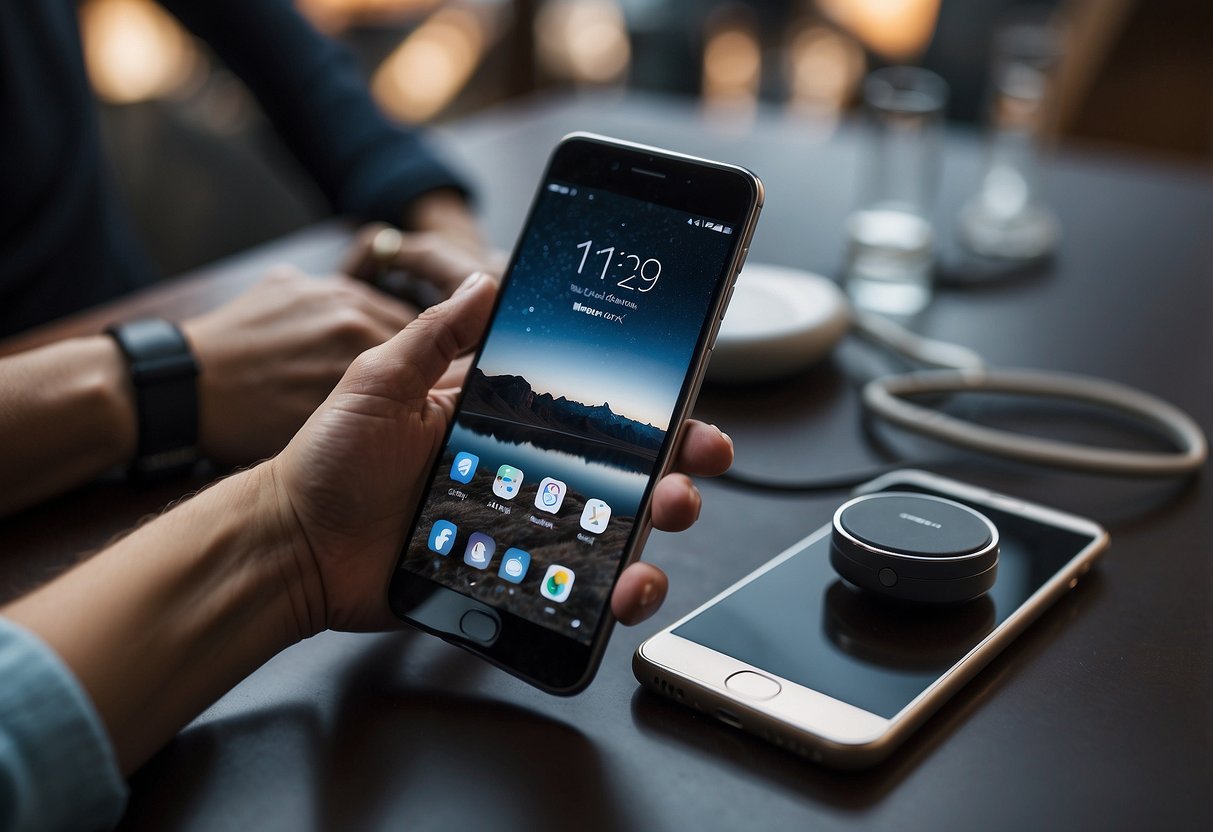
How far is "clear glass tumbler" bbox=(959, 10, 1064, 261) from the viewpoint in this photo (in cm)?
103

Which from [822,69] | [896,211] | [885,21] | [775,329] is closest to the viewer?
[775,329]

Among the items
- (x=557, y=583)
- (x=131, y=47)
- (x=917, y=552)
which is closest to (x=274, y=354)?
(x=557, y=583)

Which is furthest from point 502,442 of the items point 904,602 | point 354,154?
point 354,154

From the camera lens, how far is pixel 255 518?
1.61 feet

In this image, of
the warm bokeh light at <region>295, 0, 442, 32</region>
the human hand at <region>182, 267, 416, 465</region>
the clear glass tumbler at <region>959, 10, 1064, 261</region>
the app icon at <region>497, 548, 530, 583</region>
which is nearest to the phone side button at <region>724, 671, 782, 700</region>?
the app icon at <region>497, 548, 530, 583</region>

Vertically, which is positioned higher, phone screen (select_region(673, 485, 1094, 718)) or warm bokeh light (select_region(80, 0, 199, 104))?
phone screen (select_region(673, 485, 1094, 718))

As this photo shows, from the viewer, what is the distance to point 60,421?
62cm

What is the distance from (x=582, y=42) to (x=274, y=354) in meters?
2.74

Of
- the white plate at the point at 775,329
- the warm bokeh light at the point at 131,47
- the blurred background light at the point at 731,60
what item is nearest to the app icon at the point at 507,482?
the white plate at the point at 775,329

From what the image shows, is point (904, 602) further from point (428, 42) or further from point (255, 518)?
point (428, 42)

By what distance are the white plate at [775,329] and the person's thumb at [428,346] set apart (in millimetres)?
221

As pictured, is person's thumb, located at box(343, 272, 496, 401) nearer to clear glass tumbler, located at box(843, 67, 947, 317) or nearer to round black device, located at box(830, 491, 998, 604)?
round black device, located at box(830, 491, 998, 604)

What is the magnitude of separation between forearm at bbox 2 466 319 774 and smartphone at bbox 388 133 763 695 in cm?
6

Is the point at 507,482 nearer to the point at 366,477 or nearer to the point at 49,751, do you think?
the point at 366,477
